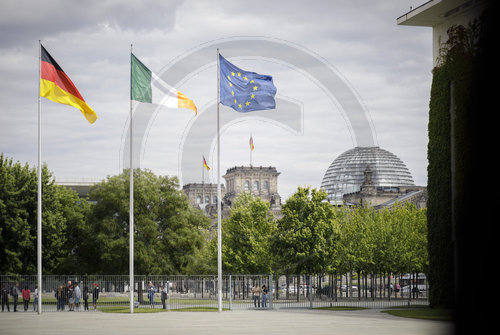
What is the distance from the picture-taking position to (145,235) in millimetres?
59656

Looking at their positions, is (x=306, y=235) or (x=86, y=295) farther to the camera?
(x=306, y=235)

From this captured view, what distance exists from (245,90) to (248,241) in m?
35.0

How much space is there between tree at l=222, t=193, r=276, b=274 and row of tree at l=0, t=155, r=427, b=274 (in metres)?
2.95

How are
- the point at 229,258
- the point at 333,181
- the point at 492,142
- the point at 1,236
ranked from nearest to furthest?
1. the point at 492,142
2. the point at 1,236
3. the point at 229,258
4. the point at 333,181

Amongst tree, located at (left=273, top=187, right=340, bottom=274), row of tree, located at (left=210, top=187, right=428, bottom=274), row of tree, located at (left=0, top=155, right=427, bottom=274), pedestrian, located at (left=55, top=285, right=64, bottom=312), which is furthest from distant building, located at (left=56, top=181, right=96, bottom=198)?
pedestrian, located at (left=55, top=285, right=64, bottom=312)

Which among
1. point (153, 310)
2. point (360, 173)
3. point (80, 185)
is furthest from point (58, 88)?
point (360, 173)

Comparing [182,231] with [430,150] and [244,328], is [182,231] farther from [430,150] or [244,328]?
[244,328]

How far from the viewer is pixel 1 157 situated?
62.4 m

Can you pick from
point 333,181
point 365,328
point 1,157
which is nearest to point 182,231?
point 1,157

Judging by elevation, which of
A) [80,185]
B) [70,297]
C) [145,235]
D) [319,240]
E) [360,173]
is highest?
[360,173]

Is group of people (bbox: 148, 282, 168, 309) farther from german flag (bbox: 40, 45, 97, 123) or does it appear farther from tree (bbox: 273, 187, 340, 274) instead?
german flag (bbox: 40, 45, 97, 123)

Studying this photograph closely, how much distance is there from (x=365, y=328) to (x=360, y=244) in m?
40.1

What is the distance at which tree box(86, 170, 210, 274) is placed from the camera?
57.8 meters

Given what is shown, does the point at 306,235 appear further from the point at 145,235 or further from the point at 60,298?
the point at 60,298
